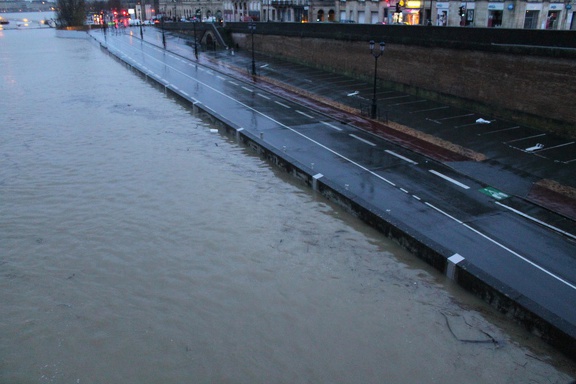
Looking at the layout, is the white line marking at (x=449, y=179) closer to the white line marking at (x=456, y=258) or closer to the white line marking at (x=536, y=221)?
the white line marking at (x=536, y=221)

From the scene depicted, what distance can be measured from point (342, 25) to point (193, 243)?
3306 centimetres

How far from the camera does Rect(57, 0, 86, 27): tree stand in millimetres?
116625

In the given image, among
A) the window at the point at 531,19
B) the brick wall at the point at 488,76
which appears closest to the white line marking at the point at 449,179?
the brick wall at the point at 488,76

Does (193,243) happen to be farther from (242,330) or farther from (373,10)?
(373,10)

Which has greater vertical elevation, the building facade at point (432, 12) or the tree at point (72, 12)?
the tree at point (72, 12)

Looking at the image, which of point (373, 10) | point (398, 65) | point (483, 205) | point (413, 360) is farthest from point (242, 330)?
point (373, 10)

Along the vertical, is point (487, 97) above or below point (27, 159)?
above

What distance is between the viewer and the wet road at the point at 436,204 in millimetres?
11992

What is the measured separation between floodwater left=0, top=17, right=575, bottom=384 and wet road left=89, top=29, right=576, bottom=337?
100 centimetres

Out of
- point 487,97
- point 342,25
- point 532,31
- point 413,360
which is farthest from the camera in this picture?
point 342,25

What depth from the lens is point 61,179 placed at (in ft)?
64.1

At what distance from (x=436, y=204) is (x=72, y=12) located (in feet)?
409

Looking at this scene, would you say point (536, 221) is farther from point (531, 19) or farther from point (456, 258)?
point (531, 19)

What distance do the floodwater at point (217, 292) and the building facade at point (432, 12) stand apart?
31843 millimetres
